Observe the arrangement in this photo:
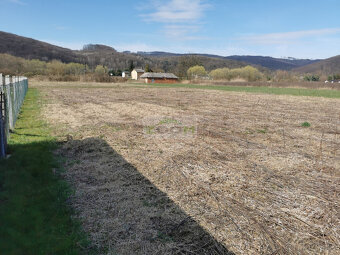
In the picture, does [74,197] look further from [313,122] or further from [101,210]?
[313,122]

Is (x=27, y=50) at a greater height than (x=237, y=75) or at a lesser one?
greater

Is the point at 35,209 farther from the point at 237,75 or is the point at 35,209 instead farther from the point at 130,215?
the point at 237,75

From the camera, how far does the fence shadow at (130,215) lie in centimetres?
257

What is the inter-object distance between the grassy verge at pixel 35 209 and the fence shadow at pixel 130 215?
0.22 meters

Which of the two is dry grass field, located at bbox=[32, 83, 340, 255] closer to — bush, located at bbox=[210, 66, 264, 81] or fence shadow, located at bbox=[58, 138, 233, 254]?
fence shadow, located at bbox=[58, 138, 233, 254]

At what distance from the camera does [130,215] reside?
3.13 metres

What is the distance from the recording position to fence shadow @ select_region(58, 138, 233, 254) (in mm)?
2570

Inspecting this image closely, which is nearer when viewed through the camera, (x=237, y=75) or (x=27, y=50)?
(x=237, y=75)

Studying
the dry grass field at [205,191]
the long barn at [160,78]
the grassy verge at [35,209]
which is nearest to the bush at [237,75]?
the long barn at [160,78]

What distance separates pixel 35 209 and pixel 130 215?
129cm

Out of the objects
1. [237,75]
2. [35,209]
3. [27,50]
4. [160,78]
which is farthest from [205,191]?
[27,50]

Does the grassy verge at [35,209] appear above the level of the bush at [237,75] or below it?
below

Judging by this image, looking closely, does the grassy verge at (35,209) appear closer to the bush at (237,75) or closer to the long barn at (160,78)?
the long barn at (160,78)

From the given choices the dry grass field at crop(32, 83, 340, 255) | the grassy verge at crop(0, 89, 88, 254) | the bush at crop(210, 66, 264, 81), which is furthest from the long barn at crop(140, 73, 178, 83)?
the grassy verge at crop(0, 89, 88, 254)
